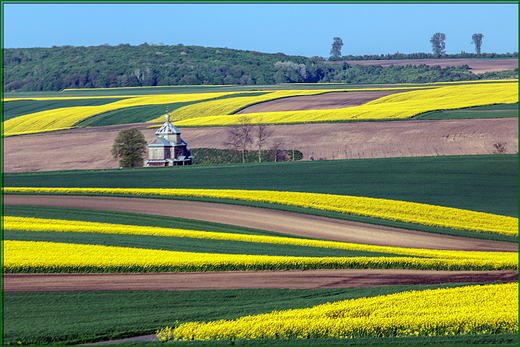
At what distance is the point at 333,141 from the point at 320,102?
32077 mm

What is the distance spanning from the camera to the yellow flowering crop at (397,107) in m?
76.2

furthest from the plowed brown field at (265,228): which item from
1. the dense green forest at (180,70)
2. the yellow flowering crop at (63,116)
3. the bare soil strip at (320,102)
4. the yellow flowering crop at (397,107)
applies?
the dense green forest at (180,70)

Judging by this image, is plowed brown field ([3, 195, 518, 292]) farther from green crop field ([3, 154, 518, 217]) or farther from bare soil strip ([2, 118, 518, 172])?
bare soil strip ([2, 118, 518, 172])

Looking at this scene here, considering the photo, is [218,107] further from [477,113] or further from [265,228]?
[265,228]

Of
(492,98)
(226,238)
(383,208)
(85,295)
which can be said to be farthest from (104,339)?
(492,98)

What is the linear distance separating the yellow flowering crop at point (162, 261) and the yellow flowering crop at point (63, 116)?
61.9 m

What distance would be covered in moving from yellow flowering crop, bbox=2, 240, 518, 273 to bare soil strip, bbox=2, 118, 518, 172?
32321 millimetres

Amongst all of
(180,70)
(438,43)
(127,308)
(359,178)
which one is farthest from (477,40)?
(127,308)

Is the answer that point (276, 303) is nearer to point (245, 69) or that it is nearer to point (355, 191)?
point (355, 191)

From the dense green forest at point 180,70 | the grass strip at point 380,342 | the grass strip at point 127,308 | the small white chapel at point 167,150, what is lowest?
the grass strip at point 127,308

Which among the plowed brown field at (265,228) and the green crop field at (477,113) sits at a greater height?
the green crop field at (477,113)

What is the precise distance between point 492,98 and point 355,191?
50000mm

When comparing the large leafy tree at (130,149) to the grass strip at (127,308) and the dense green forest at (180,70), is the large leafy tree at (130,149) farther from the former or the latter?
the dense green forest at (180,70)

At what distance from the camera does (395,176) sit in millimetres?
44719
